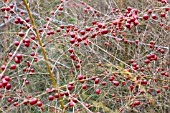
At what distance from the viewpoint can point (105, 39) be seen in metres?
3.26

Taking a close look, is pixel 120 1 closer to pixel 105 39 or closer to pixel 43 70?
pixel 105 39

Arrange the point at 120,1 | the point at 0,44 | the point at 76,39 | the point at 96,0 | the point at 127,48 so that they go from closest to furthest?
1. the point at 76,39
2. the point at 127,48
3. the point at 120,1
4. the point at 0,44
5. the point at 96,0

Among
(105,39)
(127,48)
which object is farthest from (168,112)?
(105,39)

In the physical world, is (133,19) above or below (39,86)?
above

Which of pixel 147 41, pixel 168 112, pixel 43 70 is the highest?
pixel 147 41

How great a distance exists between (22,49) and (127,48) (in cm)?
135

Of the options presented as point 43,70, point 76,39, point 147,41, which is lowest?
point 43,70

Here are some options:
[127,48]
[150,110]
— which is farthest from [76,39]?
[127,48]

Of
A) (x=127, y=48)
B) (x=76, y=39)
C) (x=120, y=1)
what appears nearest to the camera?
(x=76, y=39)

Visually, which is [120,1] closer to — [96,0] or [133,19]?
[96,0]

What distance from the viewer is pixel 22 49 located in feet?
12.0

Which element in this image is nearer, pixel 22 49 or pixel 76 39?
pixel 76 39

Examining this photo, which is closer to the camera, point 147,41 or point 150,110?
point 150,110

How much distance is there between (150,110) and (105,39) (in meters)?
1.10
